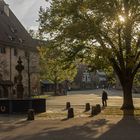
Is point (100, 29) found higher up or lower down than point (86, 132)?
higher up

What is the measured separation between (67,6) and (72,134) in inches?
744

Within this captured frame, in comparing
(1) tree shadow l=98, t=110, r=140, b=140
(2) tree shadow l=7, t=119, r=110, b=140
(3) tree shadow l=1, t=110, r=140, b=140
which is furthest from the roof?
(2) tree shadow l=7, t=119, r=110, b=140

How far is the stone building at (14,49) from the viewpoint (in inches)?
3125

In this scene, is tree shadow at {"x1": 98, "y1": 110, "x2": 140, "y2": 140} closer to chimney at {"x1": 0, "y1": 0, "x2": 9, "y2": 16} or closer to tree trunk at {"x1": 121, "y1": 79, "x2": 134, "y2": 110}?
tree trunk at {"x1": 121, "y1": 79, "x2": 134, "y2": 110}

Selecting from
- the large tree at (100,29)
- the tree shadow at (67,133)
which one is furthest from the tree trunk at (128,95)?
the tree shadow at (67,133)

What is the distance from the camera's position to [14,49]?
83562 mm

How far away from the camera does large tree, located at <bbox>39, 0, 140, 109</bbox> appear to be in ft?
123

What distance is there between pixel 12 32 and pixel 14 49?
338cm

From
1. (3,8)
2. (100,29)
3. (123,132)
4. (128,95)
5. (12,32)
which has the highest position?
(3,8)

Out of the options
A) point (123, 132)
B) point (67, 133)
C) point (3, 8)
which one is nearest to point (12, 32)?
point (3, 8)

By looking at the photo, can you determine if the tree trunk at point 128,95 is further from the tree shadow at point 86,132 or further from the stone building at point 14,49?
the stone building at point 14,49

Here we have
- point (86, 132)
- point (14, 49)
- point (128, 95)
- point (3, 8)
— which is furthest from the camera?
point (3, 8)

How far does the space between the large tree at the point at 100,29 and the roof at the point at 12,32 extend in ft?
123

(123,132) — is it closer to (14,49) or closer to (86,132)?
(86,132)
